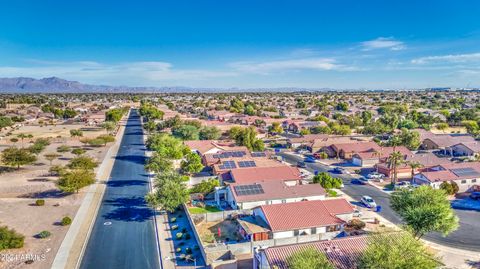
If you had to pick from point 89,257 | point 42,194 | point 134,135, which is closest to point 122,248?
point 89,257

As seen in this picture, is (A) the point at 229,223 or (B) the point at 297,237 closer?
(B) the point at 297,237

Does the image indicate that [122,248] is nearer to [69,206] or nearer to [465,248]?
[69,206]

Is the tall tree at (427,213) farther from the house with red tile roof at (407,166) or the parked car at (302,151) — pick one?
the parked car at (302,151)

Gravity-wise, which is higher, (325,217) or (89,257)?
(325,217)

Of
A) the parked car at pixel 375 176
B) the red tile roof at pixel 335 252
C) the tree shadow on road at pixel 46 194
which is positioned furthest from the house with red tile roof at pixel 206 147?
the red tile roof at pixel 335 252

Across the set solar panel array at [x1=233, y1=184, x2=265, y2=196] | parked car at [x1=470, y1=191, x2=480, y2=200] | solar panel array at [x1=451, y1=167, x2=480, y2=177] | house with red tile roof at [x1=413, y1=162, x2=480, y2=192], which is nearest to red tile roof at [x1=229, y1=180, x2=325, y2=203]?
solar panel array at [x1=233, y1=184, x2=265, y2=196]

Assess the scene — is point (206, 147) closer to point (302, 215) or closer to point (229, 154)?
point (229, 154)
